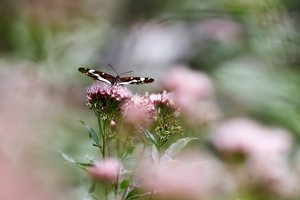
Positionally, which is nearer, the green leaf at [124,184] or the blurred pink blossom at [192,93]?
the green leaf at [124,184]

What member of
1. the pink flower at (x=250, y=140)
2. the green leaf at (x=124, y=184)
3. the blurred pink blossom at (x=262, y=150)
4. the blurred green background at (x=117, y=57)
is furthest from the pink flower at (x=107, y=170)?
the pink flower at (x=250, y=140)

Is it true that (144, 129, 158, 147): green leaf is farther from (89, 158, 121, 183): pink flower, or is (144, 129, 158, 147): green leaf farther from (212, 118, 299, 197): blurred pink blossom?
(212, 118, 299, 197): blurred pink blossom

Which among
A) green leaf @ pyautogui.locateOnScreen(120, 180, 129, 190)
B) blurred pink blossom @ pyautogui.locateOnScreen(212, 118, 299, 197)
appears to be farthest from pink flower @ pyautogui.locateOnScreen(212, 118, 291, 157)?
green leaf @ pyautogui.locateOnScreen(120, 180, 129, 190)

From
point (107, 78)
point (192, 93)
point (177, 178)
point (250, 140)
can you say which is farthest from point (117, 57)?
point (177, 178)

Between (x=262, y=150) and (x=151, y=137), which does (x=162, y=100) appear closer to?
(x=151, y=137)

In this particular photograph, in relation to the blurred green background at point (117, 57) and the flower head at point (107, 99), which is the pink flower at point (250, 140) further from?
the flower head at point (107, 99)

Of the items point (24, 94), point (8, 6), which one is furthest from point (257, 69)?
point (8, 6)
